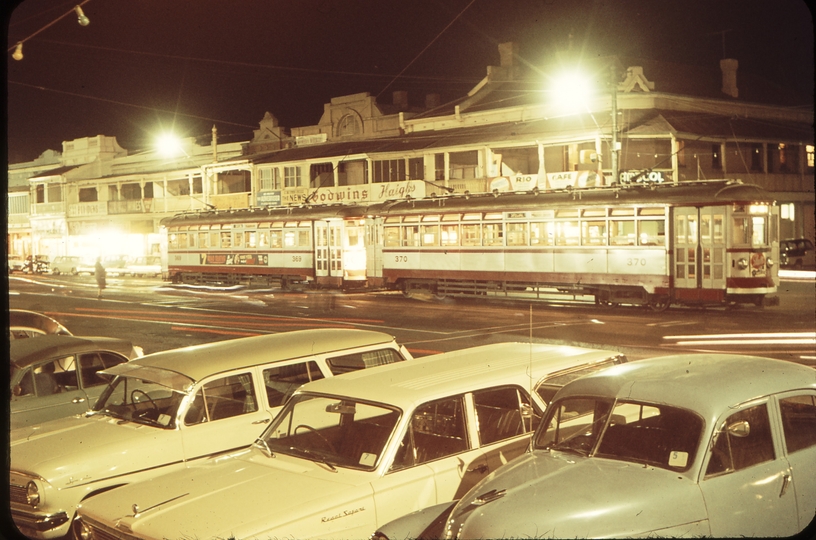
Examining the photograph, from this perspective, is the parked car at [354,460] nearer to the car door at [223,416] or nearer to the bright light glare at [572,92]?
the car door at [223,416]

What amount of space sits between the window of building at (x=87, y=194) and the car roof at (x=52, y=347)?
2093 inches

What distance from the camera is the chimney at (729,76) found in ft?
139

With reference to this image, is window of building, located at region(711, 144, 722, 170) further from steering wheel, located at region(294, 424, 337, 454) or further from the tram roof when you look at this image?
steering wheel, located at region(294, 424, 337, 454)

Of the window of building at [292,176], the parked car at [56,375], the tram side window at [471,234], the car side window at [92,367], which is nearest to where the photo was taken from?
the parked car at [56,375]

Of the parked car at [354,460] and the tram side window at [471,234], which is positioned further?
the tram side window at [471,234]

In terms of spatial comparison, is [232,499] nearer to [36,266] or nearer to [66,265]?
[66,265]

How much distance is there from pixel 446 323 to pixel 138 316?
964cm

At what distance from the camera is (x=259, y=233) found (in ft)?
119

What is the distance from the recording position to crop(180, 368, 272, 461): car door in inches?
263

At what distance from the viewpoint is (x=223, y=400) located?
700 cm

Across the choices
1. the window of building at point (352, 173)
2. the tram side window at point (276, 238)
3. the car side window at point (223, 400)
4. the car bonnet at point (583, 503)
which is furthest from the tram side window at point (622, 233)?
the window of building at point (352, 173)

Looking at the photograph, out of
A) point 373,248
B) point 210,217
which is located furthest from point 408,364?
point 210,217

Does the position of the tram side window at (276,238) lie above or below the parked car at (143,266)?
above

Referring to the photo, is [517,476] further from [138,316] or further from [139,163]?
[139,163]
